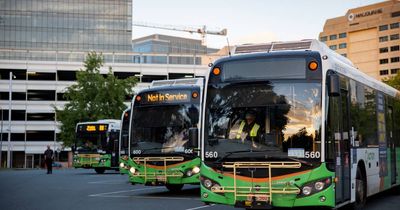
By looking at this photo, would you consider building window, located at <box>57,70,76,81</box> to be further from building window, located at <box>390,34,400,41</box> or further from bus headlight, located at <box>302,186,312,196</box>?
bus headlight, located at <box>302,186,312,196</box>

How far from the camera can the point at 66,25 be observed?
111 m

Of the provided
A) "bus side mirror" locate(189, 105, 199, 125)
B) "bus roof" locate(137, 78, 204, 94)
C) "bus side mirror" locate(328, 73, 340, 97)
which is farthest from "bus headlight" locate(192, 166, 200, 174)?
"bus side mirror" locate(328, 73, 340, 97)

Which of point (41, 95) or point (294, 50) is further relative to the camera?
point (41, 95)

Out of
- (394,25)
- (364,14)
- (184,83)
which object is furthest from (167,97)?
(364,14)

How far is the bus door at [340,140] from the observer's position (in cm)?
1071

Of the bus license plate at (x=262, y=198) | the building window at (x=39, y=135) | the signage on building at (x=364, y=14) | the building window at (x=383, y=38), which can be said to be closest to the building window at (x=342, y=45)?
the signage on building at (x=364, y=14)

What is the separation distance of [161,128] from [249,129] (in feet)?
25.2

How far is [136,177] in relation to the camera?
18.0 meters

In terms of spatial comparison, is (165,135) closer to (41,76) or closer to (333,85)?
(333,85)

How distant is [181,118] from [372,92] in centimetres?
606

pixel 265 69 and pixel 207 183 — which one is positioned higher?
pixel 265 69

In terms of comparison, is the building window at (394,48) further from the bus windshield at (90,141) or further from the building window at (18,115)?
the bus windshield at (90,141)

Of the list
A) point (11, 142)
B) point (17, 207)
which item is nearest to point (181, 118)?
point (17, 207)

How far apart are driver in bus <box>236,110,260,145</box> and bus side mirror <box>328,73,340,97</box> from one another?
4.56 feet
